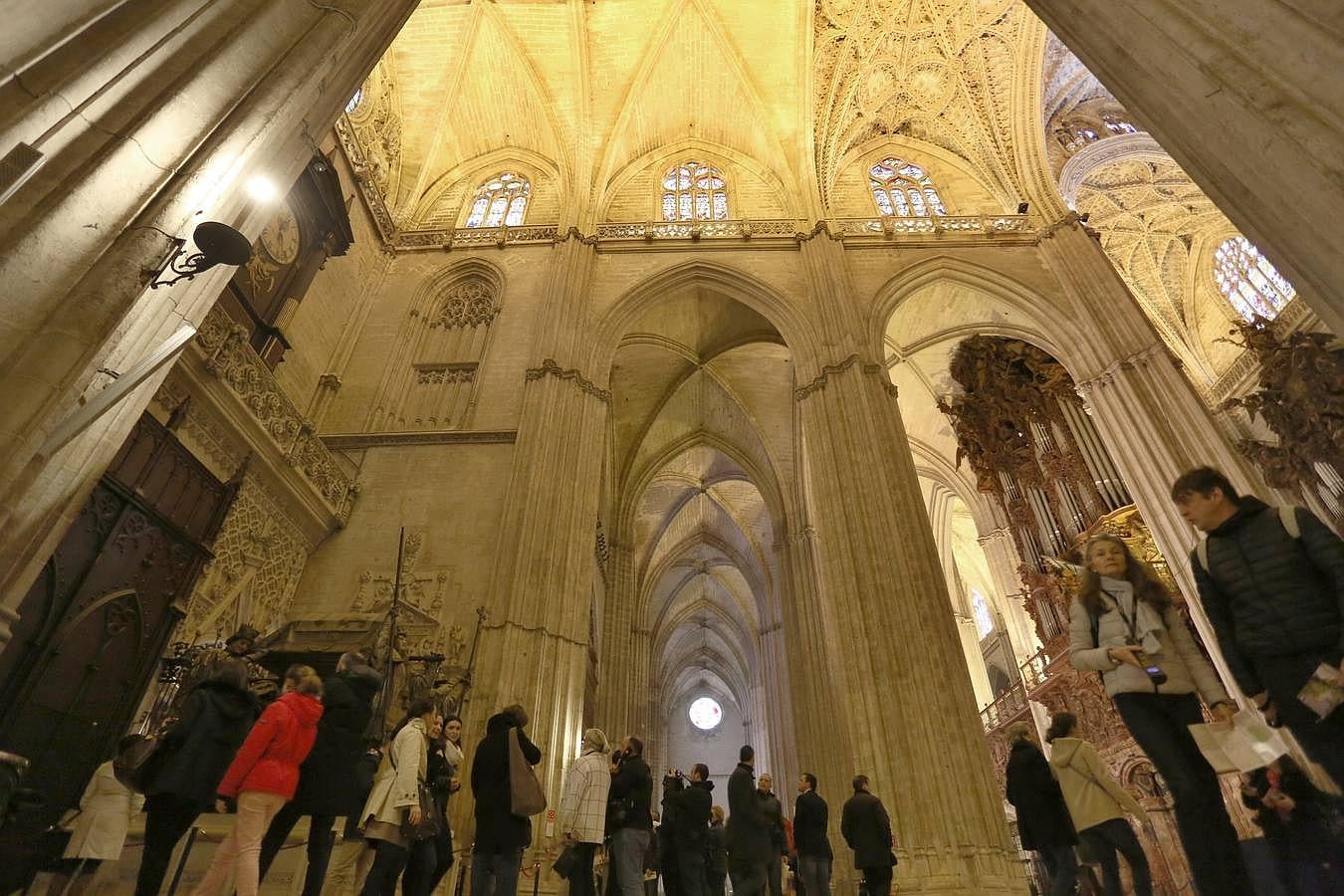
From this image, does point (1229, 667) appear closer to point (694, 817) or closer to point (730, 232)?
point (694, 817)

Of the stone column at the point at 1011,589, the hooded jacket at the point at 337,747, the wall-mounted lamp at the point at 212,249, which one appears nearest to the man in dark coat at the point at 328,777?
the hooded jacket at the point at 337,747

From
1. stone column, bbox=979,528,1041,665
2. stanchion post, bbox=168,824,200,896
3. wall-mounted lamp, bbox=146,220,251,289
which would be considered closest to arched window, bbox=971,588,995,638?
stone column, bbox=979,528,1041,665

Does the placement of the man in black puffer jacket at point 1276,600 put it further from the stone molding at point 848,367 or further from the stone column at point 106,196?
the stone molding at point 848,367

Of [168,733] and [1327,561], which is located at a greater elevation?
[1327,561]

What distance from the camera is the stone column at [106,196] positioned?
280cm

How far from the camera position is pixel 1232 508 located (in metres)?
2.30

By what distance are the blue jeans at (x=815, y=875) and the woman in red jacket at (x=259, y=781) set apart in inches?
148

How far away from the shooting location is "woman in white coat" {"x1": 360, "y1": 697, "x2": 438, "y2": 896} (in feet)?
10.7

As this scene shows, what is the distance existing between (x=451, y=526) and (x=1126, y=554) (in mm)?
8495

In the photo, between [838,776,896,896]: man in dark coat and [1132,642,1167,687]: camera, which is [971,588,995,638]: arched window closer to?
[838,776,896,896]: man in dark coat

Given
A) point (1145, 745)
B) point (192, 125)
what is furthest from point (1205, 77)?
point (192, 125)

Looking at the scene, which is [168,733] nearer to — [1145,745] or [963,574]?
[1145,745]

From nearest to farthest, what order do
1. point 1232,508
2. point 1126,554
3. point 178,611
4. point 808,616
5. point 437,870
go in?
point 1232,508 → point 1126,554 → point 437,870 → point 178,611 → point 808,616

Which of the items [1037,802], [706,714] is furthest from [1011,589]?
[706,714]
